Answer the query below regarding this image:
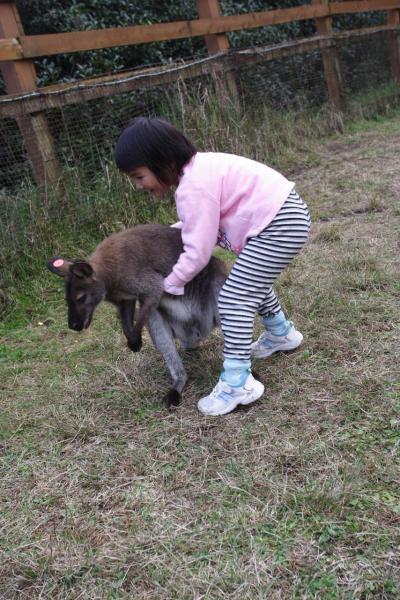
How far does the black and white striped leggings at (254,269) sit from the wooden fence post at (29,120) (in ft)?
9.95

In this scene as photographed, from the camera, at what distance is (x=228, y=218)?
2.93m

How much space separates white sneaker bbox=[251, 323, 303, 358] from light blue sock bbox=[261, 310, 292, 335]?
27 millimetres

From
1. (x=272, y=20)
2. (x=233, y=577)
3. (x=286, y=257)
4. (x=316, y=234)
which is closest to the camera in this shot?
(x=233, y=577)

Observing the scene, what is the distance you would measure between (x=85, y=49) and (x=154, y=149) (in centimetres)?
381

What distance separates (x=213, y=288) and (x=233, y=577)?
1617 mm

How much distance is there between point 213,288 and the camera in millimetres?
3242

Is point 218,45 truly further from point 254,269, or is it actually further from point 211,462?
point 211,462

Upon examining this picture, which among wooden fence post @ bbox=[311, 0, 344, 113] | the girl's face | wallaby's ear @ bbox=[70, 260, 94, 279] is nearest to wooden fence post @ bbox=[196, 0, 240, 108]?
wooden fence post @ bbox=[311, 0, 344, 113]

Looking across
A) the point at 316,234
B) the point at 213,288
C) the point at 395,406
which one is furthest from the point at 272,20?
the point at 395,406

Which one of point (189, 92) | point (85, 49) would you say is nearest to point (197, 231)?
point (85, 49)

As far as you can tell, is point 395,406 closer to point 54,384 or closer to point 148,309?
point 148,309

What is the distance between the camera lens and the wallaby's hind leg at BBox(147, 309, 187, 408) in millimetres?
3170

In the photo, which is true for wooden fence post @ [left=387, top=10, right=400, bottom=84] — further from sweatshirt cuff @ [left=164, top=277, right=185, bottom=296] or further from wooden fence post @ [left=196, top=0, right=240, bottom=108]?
sweatshirt cuff @ [left=164, top=277, right=185, bottom=296]

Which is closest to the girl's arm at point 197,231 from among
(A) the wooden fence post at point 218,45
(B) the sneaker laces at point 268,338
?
(B) the sneaker laces at point 268,338
